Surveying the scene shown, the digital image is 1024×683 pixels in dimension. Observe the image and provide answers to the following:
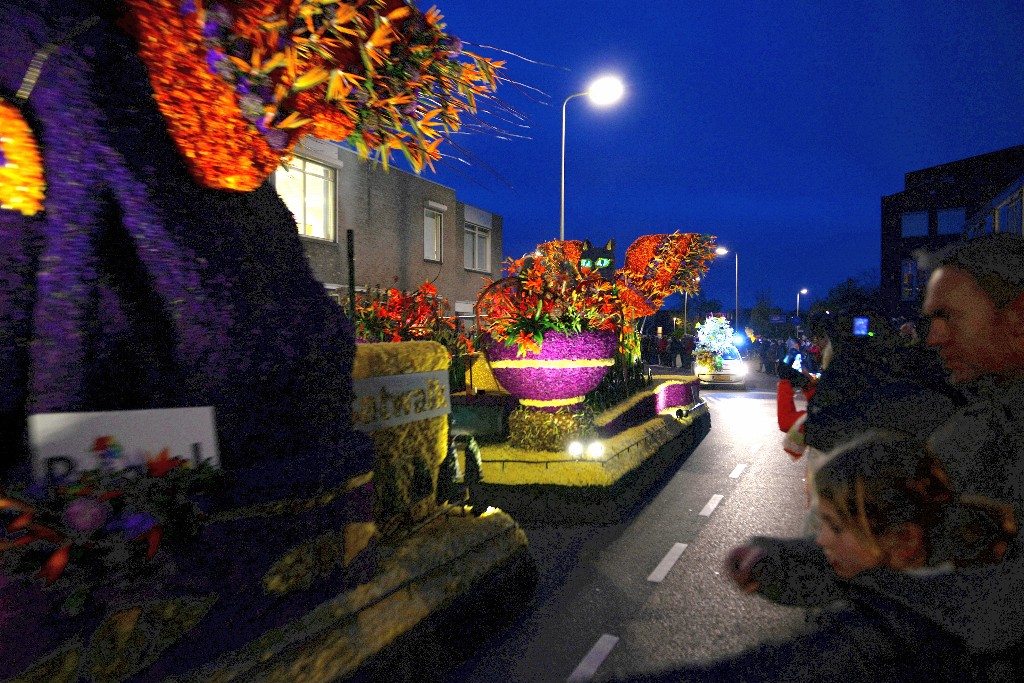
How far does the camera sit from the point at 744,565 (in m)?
1.54

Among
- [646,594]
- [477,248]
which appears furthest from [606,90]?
[477,248]

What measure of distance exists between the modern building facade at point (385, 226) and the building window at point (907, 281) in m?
32.3

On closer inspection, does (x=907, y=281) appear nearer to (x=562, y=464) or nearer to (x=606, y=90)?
(x=606, y=90)

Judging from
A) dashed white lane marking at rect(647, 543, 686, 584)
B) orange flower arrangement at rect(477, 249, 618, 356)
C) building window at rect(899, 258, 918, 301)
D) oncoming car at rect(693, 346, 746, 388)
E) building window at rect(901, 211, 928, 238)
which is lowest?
dashed white lane marking at rect(647, 543, 686, 584)

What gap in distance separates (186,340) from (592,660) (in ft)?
9.63

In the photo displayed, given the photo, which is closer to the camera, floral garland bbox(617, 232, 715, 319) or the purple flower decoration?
the purple flower decoration

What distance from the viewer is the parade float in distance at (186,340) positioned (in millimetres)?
1653

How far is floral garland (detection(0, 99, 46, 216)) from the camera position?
1616mm

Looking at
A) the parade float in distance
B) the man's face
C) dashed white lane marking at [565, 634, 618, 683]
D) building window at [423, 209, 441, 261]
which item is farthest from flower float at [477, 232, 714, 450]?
building window at [423, 209, 441, 261]

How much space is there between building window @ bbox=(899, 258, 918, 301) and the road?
43.3 m

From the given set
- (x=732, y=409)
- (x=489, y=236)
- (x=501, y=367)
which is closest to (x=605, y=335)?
(x=501, y=367)

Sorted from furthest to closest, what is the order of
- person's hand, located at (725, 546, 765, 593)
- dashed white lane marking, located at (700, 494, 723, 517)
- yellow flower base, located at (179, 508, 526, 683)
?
dashed white lane marking, located at (700, 494, 723, 517), yellow flower base, located at (179, 508, 526, 683), person's hand, located at (725, 546, 765, 593)

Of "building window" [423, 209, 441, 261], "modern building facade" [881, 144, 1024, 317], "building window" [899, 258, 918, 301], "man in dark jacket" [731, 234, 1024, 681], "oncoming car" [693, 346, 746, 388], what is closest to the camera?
"man in dark jacket" [731, 234, 1024, 681]

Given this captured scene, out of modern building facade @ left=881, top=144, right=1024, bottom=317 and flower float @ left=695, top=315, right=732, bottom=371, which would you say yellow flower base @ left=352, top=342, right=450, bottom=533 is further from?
modern building facade @ left=881, top=144, right=1024, bottom=317
